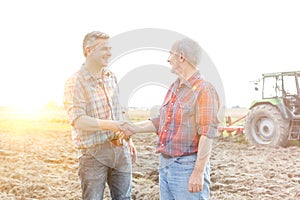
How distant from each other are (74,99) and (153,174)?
3580 millimetres

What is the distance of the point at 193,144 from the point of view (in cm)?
233

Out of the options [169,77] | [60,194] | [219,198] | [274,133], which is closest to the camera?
[169,77]

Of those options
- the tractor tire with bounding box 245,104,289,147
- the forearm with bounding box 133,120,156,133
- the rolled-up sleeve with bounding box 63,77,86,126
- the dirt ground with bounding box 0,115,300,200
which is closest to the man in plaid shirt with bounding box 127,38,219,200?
the forearm with bounding box 133,120,156,133

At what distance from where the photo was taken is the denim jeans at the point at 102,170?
2.84m

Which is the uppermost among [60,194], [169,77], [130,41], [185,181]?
[130,41]

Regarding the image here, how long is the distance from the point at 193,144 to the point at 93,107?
857mm

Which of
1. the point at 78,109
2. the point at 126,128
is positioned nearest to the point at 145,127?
the point at 126,128

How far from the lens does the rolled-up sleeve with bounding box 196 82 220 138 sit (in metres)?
2.26

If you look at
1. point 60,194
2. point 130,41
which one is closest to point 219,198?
point 60,194

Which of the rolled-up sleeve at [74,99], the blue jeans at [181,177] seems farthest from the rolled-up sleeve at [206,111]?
the rolled-up sleeve at [74,99]

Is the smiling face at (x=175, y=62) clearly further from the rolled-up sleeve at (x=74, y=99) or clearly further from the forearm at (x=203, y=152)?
the rolled-up sleeve at (x=74, y=99)

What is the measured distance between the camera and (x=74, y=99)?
2.73 metres

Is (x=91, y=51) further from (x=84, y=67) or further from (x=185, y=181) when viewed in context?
(x=185, y=181)

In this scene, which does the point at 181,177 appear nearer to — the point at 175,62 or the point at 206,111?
the point at 206,111
